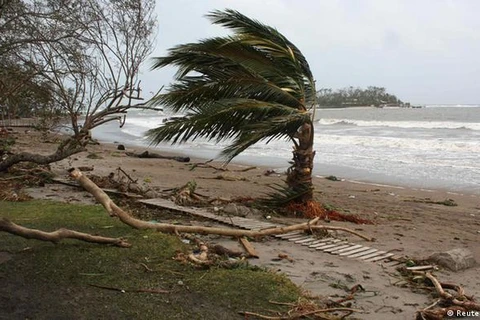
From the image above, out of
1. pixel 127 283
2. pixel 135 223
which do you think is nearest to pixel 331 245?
pixel 135 223

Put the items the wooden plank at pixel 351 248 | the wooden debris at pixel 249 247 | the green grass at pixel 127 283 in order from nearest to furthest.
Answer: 1. the green grass at pixel 127 283
2. the wooden debris at pixel 249 247
3. the wooden plank at pixel 351 248

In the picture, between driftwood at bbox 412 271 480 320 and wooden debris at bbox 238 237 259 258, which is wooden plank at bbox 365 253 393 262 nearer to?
driftwood at bbox 412 271 480 320

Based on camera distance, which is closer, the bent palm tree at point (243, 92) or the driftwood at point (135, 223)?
the driftwood at point (135, 223)

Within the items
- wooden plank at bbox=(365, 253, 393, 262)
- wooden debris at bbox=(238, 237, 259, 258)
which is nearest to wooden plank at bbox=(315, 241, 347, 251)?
wooden plank at bbox=(365, 253, 393, 262)

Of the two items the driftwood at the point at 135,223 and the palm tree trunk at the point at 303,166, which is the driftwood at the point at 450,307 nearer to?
the driftwood at the point at 135,223

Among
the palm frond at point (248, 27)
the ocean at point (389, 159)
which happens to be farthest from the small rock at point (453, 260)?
the ocean at point (389, 159)

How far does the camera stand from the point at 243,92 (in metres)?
8.07

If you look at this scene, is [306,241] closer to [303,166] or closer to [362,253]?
[362,253]

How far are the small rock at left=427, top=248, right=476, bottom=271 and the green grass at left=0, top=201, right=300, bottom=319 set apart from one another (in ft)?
6.58

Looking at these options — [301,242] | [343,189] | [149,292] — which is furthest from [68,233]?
[343,189]

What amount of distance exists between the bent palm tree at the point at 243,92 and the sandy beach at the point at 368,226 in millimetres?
1468

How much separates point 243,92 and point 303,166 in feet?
5.31

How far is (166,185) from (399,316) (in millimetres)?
7726

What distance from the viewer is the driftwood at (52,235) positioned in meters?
4.32
